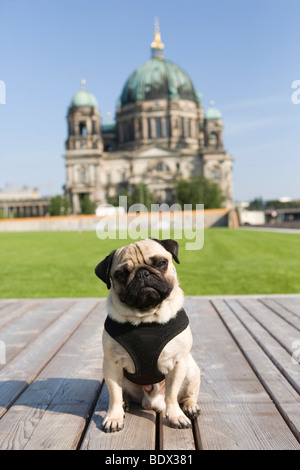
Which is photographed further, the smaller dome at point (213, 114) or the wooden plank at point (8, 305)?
the smaller dome at point (213, 114)

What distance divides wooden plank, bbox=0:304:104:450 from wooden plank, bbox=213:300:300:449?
1.04 meters

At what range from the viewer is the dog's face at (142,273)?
2189mm

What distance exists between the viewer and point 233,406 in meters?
2.57

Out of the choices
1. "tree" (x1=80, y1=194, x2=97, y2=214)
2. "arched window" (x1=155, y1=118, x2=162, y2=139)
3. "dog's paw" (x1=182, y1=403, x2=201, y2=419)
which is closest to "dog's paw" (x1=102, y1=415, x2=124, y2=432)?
"dog's paw" (x1=182, y1=403, x2=201, y2=419)

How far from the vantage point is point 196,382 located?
2.53 m

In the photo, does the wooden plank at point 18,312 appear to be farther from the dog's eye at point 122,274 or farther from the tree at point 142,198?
the tree at point 142,198

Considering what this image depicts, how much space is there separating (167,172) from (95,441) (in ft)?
274

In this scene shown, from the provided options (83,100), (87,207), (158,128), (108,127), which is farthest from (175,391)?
(108,127)

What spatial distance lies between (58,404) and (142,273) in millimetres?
1011

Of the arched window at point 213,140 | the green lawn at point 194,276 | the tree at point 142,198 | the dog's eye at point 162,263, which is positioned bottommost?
the green lawn at point 194,276

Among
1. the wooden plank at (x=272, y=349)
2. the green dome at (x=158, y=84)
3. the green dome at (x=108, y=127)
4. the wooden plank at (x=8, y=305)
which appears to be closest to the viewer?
the wooden plank at (x=272, y=349)

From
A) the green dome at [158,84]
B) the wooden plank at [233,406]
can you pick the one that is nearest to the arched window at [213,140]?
the green dome at [158,84]

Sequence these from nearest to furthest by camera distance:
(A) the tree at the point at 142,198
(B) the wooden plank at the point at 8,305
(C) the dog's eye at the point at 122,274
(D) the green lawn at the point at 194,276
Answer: (C) the dog's eye at the point at 122,274, (B) the wooden plank at the point at 8,305, (D) the green lawn at the point at 194,276, (A) the tree at the point at 142,198

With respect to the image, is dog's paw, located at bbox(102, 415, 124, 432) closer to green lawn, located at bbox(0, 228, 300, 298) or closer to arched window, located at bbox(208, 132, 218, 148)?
green lawn, located at bbox(0, 228, 300, 298)
